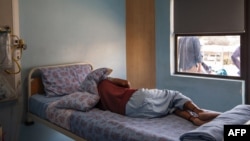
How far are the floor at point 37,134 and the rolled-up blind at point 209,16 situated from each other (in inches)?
82.5

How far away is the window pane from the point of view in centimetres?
339

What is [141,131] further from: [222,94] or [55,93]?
[222,94]

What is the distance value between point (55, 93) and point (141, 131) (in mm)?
1388

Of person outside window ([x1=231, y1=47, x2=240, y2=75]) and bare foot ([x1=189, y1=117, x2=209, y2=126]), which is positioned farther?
person outside window ([x1=231, y1=47, x2=240, y2=75])

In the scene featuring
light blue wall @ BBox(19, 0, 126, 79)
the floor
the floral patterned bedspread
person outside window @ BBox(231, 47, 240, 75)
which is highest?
light blue wall @ BBox(19, 0, 126, 79)

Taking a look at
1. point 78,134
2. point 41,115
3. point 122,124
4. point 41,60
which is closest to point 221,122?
point 122,124

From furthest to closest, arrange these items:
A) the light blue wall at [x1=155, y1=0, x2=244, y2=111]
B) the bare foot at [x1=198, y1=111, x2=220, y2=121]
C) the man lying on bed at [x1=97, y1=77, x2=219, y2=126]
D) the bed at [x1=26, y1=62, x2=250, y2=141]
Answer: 1. the light blue wall at [x1=155, y1=0, x2=244, y2=111]
2. the man lying on bed at [x1=97, y1=77, x2=219, y2=126]
3. the bare foot at [x1=198, y1=111, x2=220, y2=121]
4. the bed at [x1=26, y1=62, x2=250, y2=141]

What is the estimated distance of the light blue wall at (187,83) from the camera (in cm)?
332

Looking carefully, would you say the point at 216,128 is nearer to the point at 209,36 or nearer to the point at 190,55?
the point at 209,36

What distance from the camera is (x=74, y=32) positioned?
334 centimetres

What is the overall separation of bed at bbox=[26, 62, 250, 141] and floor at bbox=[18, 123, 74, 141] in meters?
0.11

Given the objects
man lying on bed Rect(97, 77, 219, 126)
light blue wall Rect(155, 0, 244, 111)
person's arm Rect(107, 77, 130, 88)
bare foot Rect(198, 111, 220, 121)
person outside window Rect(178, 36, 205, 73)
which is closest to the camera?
bare foot Rect(198, 111, 220, 121)

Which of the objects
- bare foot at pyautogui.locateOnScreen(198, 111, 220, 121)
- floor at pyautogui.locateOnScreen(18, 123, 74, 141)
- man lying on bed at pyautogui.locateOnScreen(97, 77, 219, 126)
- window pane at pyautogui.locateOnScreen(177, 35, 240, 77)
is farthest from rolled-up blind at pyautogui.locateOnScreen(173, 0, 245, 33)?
floor at pyautogui.locateOnScreen(18, 123, 74, 141)

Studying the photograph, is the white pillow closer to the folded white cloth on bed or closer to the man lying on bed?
the man lying on bed
